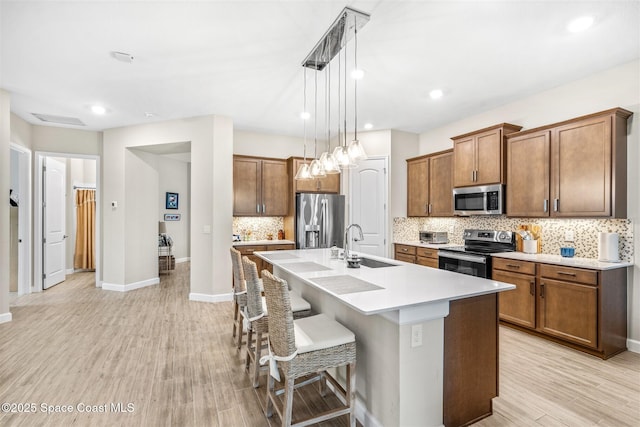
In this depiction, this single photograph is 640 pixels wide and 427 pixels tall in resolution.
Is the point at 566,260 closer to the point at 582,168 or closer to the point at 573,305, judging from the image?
the point at 573,305

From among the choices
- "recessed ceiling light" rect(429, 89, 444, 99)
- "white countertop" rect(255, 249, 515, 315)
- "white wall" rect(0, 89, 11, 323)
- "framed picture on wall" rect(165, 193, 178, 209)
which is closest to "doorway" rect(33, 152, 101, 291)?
"white wall" rect(0, 89, 11, 323)

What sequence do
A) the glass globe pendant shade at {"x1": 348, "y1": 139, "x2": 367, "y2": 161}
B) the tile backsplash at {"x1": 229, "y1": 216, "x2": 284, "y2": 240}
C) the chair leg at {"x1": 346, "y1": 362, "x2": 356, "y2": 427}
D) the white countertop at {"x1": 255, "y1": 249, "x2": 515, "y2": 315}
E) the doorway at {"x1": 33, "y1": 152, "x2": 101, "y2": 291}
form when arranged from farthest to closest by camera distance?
the tile backsplash at {"x1": 229, "y1": 216, "x2": 284, "y2": 240} → the doorway at {"x1": 33, "y1": 152, "x2": 101, "y2": 291} → the glass globe pendant shade at {"x1": 348, "y1": 139, "x2": 367, "y2": 161} → the chair leg at {"x1": 346, "y1": 362, "x2": 356, "y2": 427} → the white countertop at {"x1": 255, "y1": 249, "x2": 515, "y2": 315}

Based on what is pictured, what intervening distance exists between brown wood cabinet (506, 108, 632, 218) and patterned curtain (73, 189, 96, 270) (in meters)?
8.27

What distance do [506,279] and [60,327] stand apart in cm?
536

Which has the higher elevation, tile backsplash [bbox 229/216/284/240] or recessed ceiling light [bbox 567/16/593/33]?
recessed ceiling light [bbox 567/16/593/33]

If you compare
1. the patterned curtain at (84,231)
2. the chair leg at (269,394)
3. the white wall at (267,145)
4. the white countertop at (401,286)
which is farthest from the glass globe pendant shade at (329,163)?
the patterned curtain at (84,231)

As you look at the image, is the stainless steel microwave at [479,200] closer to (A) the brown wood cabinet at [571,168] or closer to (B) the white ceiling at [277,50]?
(A) the brown wood cabinet at [571,168]

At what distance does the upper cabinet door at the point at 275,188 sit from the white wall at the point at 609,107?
369 cm

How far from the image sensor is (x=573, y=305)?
9.94 feet

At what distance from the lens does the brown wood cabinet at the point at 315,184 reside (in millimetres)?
5570

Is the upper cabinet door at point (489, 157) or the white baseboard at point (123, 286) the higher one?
the upper cabinet door at point (489, 157)

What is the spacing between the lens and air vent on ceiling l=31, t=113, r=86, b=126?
4793 millimetres

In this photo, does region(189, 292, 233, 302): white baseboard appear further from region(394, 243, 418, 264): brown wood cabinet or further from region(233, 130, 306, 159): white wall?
region(394, 243, 418, 264): brown wood cabinet

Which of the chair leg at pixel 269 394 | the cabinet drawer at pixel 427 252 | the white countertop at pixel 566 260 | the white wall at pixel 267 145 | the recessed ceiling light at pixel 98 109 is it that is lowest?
the chair leg at pixel 269 394
